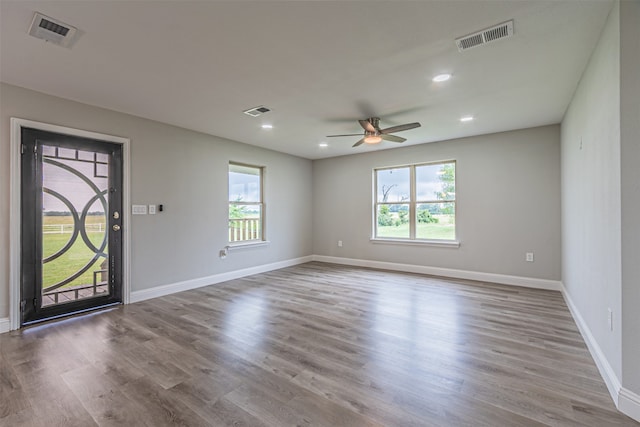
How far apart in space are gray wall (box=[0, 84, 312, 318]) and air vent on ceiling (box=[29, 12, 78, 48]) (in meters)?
1.39

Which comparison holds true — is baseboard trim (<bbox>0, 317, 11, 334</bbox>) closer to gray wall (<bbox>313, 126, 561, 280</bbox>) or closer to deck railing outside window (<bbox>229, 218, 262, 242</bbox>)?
deck railing outside window (<bbox>229, 218, 262, 242</bbox>)

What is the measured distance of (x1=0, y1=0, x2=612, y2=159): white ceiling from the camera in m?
2.02

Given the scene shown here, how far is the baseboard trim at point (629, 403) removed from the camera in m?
1.74

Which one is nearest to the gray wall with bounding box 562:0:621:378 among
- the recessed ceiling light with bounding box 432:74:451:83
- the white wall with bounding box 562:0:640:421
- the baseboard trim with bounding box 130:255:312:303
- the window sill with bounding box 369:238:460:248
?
the white wall with bounding box 562:0:640:421

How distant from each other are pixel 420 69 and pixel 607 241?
2.03m

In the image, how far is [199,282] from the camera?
16.0 feet

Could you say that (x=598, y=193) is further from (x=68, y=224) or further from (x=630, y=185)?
(x=68, y=224)

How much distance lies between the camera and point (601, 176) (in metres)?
2.27

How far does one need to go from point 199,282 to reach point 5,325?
222 centimetres

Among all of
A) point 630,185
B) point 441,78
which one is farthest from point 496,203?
point 630,185

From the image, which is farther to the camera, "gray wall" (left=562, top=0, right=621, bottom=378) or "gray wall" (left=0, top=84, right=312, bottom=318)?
"gray wall" (left=0, top=84, right=312, bottom=318)

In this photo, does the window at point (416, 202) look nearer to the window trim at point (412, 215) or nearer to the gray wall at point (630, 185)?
the window trim at point (412, 215)

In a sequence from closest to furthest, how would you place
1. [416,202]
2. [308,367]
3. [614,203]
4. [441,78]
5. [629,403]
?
[629,403], [614,203], [308,367], [441,78], [416,202]

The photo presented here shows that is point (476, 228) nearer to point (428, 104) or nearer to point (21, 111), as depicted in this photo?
point (428, 104)
